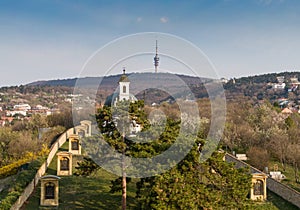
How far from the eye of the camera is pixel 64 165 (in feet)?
59.0

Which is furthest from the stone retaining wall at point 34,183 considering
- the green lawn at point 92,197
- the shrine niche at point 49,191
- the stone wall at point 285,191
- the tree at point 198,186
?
the stone wall at point 285,191

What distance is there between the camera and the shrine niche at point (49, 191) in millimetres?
13688

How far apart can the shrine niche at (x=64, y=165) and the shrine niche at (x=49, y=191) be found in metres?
3.93

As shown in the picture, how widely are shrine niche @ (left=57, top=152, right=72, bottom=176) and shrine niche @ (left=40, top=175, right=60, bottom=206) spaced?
155 inches

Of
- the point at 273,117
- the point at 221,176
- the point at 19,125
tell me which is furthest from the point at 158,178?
the point at 19,125

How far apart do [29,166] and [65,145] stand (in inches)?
303

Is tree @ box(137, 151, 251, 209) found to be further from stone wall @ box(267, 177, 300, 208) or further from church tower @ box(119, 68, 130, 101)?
church tower @ box(119, 68, 130, 101)

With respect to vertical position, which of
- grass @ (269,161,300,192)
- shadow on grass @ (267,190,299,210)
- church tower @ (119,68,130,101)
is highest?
church tower @ (119,68,130,101)

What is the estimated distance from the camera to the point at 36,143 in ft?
88.4

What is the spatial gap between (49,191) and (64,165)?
4208mm

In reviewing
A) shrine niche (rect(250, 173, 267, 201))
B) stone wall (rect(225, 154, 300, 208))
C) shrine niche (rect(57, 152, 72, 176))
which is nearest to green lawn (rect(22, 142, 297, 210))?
stone wall (rect(225, 154, 300, 208))

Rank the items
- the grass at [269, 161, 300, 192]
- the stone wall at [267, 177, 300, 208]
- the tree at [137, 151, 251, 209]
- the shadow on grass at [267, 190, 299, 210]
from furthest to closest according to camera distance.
Answer: the grass at [269, 161, 300, 192]
the shadow on grass at [267, 190, 299, 210]
the stone wall at [267, 177, 300, 208]
the tree at [137, 151, 251, 209]

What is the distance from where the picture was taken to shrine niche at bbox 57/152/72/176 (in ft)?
58.3

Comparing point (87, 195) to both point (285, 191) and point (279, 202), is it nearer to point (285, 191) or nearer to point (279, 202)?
point (279, 202)
